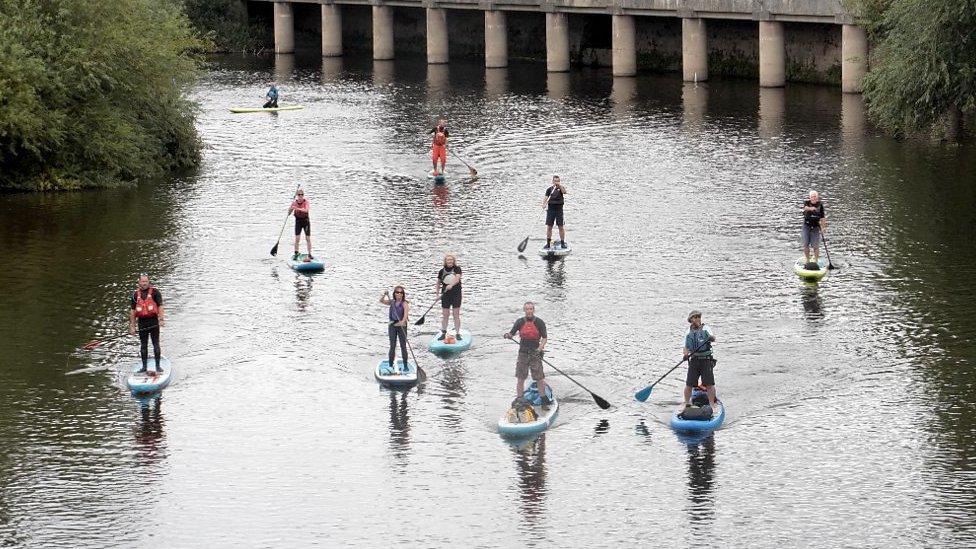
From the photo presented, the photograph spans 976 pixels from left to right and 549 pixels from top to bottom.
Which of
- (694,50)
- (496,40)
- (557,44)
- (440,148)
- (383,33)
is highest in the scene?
(383,33)

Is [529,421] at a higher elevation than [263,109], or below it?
below

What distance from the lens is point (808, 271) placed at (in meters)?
35.0

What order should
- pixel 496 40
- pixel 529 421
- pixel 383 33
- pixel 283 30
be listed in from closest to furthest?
pixel 529 421
pixel 496 40
pixel 383 33
pixel 283 30

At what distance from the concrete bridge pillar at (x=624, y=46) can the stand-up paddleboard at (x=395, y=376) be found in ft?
175

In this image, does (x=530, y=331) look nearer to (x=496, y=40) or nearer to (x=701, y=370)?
(x=701, y=370)

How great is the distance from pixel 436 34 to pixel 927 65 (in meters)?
47.1

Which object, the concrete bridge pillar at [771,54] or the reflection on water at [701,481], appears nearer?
the reflection on water at [701,481]

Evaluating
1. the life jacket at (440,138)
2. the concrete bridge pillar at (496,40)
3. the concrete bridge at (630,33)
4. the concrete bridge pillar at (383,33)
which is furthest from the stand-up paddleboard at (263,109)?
the concrete bridge pillar at (383,33)

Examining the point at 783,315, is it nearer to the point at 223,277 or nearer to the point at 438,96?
the point at 223,277

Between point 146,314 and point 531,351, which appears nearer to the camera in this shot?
point 531,351

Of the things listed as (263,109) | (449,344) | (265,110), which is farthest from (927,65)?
(263,109)

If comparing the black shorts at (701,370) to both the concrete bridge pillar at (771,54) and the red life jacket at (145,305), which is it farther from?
the concrete bridge pillar at (771,54)

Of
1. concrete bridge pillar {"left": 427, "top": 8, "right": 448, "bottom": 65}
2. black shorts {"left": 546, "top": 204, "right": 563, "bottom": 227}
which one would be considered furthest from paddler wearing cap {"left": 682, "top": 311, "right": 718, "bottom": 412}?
concrete bridge pillar {"left": 427, "top": 8, "right": 448, "bottom": 65}

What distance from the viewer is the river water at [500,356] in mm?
22500
